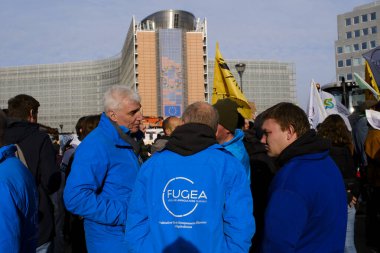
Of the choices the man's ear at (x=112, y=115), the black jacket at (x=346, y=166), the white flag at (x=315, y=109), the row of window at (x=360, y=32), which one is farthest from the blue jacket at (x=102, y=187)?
the row of window at (x=360, y=32)

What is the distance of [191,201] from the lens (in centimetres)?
257

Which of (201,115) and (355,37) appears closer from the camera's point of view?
(201,115)

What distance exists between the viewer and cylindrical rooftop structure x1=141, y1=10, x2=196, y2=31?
102 metres

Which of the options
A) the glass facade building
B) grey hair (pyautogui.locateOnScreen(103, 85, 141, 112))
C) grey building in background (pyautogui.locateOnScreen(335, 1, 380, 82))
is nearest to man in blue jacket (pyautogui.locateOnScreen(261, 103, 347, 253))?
grey hair (pyautogui.locateOnScreen(103, 85, 141, 112))

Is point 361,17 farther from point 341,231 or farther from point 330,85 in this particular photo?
point 341,231

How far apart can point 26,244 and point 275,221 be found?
122 centimetres

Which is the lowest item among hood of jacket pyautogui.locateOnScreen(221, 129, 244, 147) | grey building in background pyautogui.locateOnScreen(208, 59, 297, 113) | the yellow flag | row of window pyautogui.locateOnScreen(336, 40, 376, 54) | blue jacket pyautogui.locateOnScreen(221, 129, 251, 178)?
blue jacket pyautogui.locateOnScreen(221, 129, 251, 178)

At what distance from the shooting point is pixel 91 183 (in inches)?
127

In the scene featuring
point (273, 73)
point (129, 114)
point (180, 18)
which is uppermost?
point (180, 18)

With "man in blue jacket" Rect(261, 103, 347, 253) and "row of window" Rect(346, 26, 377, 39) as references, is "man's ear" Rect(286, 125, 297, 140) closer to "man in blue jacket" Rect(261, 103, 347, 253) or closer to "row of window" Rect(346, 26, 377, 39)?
"man in blue jacket" Rect(261, 103, 347, 253)

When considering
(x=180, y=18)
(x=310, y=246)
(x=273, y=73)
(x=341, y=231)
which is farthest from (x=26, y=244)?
(x=273, y=73)

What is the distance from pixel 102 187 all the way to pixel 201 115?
972 millimetres

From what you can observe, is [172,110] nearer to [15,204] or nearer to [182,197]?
[182,197]

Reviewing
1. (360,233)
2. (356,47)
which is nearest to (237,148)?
(360,233)
